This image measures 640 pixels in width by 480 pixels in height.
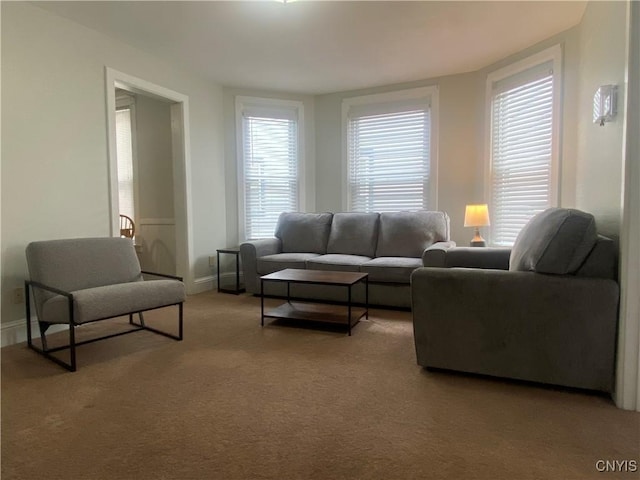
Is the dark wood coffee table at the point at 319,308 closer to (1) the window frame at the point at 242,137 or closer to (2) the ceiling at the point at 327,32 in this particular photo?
(1) the window frame at the point at 242,137

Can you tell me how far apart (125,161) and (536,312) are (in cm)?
502

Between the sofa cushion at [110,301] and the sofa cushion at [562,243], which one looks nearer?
the sofa cushion at [562,243]

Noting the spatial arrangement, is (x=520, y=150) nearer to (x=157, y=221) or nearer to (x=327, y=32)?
(x=327, y=32)

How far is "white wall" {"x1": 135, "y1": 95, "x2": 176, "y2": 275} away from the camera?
15.8 feet

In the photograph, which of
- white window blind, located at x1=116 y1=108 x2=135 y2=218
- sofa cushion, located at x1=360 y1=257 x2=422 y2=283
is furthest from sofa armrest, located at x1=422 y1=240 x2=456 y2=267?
white window blind, located at x1=116 y1=108 x2=135 y2=218

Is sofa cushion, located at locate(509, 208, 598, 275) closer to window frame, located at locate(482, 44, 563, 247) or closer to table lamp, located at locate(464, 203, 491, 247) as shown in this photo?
window frame, located at locate(482, 44, 563, 247)

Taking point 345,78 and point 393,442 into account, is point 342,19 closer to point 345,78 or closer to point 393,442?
point 345,78

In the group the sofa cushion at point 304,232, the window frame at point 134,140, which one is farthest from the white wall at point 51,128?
the sofa cushion at point 304,232

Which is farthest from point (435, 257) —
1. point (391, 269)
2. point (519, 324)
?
point (519, 324)

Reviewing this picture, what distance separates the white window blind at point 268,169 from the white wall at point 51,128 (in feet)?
4.95

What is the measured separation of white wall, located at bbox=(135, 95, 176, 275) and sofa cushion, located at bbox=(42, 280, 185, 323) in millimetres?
2077

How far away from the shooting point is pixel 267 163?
5.33 metres

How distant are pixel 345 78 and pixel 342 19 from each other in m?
1.52

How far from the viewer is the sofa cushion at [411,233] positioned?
4.21 meters
